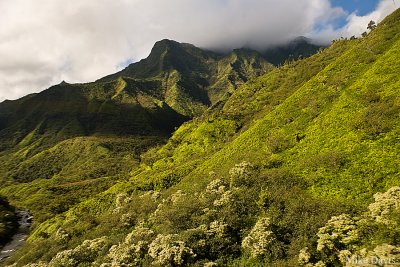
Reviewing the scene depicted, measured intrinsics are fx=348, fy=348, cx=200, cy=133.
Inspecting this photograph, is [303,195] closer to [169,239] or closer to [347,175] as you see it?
[347,175]

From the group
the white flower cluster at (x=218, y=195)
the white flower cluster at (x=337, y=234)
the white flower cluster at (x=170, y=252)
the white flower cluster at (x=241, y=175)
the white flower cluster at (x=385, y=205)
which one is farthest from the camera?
the white flower cluster at (x=241, y=175)

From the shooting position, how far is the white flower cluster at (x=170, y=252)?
41.2m

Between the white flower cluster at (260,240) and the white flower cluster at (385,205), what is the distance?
462 inches

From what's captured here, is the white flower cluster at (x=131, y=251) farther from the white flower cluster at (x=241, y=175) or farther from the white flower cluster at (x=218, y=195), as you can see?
the white flower cluster at (x=241, y=175)

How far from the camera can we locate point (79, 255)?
52.7 meters

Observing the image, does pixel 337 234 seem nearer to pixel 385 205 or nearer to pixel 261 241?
pixel 385 205

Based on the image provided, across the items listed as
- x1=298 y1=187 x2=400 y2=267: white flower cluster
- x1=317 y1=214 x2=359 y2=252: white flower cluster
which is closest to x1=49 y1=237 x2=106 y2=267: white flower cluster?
x1=298 y1=187 x2=400 y2=267: white flower cluster

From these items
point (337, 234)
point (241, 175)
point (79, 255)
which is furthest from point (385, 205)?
point (79, 255)

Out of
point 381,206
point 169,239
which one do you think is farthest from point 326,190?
point 169,239

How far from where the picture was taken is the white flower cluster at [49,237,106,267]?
5088 cm

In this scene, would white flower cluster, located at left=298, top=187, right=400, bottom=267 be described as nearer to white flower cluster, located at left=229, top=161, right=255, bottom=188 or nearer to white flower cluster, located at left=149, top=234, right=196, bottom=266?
white flower cluster, located at left=149, top=234, right=196, bottom=266

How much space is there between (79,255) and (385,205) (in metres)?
42.6

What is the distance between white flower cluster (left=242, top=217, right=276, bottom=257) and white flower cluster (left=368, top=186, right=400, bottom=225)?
1175 centimetres

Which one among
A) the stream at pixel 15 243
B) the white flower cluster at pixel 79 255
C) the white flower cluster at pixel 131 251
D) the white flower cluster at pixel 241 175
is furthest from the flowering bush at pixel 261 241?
the stream at pixel 15 243
